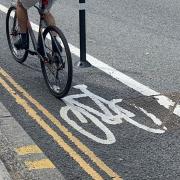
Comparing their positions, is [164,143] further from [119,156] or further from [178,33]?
[178,33]

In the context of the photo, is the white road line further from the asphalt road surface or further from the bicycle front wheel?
the bicycle front wheel

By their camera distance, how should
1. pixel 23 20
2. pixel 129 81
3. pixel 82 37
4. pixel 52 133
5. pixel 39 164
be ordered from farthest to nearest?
pixel 82 37
pixel 129 81
pixel 23 20
pixel 52 133
pixel 39 164

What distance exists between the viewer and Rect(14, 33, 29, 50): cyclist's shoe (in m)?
7.20

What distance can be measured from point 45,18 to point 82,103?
4.11ft

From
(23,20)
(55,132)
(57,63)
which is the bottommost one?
(55,132)

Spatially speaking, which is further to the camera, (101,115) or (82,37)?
(82,37)

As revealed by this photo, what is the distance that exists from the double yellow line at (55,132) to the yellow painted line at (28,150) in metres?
0.26

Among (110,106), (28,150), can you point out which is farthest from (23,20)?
(28,150)

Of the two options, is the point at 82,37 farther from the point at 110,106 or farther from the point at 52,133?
the point at 52,133

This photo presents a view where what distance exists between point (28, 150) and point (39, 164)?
1.09 feet

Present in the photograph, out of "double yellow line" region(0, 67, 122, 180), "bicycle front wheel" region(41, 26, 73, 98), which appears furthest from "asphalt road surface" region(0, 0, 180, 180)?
"bicycle front wheel" region(41, 26, 73, 98)

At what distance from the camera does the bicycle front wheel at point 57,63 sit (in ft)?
20.1

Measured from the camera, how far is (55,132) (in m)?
5.48

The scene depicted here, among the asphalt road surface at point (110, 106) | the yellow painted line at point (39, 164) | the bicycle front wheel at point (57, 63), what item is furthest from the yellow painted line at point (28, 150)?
the bicycle front wheel at point (57, 63)
